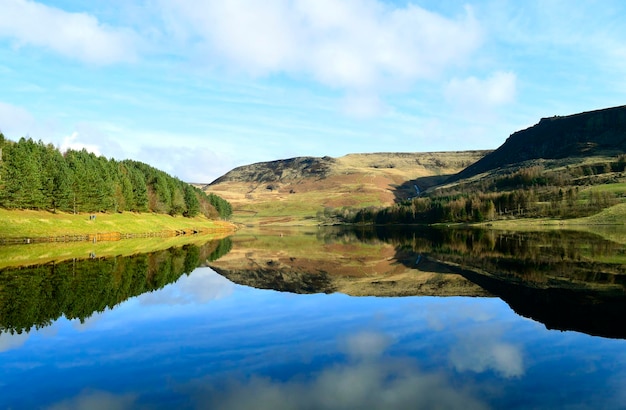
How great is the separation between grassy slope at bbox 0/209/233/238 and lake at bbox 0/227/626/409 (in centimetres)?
5157

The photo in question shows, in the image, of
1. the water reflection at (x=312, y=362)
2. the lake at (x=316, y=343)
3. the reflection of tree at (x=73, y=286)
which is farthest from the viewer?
the reflection of tree at (x=73, y=286)

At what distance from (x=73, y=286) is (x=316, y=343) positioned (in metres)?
19.0

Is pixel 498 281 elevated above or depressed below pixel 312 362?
below

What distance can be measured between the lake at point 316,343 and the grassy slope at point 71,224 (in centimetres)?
5157

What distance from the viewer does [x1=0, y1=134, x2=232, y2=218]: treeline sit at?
252 ft

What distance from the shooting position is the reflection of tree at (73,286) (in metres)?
19.1

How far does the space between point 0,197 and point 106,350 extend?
77.0 m

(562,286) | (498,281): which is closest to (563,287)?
(562,286)

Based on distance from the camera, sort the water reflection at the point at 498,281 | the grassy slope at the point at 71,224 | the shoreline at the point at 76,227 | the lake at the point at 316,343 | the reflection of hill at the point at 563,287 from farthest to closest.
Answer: the grassy slope at the point at 71,224, the shoreline at the point at 76,227, the water reflection at the point at 498,281, the reflection of hill at the point at 563,287, the lake at the point at 316,343

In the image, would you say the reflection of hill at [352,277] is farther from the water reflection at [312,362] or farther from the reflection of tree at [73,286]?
the water reflection at [312,362]

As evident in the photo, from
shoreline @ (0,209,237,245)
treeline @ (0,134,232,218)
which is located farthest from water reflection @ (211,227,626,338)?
treeline @ (0,134,232,218)

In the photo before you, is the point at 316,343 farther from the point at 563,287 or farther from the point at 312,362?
the point at 563,287

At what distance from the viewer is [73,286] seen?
85.3ft

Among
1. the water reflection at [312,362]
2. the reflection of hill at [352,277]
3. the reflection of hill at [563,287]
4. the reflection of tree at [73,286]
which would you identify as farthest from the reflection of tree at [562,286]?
the reflection of tree at [73,286]
